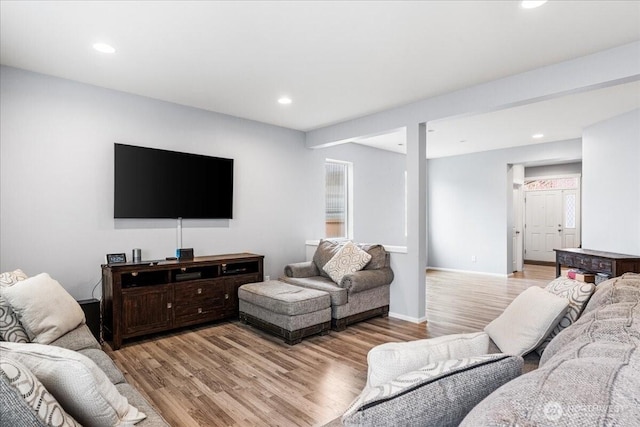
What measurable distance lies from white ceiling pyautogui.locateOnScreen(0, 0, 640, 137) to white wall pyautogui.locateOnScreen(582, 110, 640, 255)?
261 centimetres

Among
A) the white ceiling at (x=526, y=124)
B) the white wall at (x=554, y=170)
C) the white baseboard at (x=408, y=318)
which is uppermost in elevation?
the white ceiling at (x=526, y=124)

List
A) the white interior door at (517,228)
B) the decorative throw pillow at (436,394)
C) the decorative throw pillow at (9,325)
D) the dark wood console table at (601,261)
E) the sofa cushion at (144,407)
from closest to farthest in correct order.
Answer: the decorative throw pillow at (436,394)
the sofa cushion at (144,407)
the decorative throw pillow at (9,325)
the dark wood console table at (601,261)
the white interior door at (517,228)

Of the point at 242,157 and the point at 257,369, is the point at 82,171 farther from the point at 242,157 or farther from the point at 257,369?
the point at 257,369

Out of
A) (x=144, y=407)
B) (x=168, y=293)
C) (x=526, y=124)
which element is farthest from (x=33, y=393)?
(x=526, y=124)

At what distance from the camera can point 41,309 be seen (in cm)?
226

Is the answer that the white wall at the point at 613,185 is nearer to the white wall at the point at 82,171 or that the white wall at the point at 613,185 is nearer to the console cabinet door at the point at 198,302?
the white wall at the point at 82,171

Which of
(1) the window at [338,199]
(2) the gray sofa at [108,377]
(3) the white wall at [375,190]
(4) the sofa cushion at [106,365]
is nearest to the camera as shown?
(2) the gray sofa at [108,377]

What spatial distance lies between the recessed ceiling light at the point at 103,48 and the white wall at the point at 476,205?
700 centimetres

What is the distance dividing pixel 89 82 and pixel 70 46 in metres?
0.83

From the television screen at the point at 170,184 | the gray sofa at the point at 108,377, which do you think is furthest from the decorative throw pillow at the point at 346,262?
the gray sofa at the point at 108,377

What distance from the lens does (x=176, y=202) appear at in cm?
421

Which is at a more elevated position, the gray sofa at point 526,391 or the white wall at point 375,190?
the white wall at point 375,190

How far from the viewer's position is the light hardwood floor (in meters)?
2.30

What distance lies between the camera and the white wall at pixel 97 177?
3.30 meters
